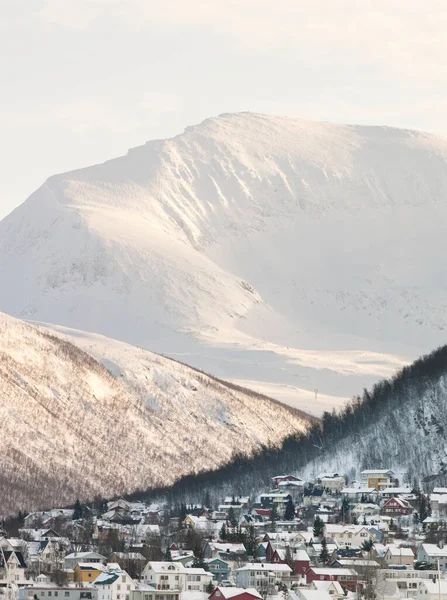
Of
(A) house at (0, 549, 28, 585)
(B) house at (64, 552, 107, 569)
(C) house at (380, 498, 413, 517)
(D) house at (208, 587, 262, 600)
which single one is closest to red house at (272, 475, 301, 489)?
(C) house at (380, 498, 413, 517)

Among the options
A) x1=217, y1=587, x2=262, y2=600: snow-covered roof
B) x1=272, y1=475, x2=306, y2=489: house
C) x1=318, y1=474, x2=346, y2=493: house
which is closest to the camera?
x1=217, y1=587, x2=262, y2=600: snow-covered roof

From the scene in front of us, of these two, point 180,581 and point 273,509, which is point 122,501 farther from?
point 180,581

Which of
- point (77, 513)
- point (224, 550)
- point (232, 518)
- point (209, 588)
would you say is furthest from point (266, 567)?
point (77, 513)

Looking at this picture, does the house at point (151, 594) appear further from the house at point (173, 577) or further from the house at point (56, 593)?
the house at point (56, 593)

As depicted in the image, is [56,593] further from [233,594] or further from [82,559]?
[82,559]

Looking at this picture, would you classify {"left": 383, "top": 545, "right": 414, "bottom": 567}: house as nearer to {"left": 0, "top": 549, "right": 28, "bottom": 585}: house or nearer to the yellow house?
the yellow house

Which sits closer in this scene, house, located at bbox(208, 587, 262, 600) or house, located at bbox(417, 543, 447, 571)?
house, located at bbox(208, 587, 262, 600)
